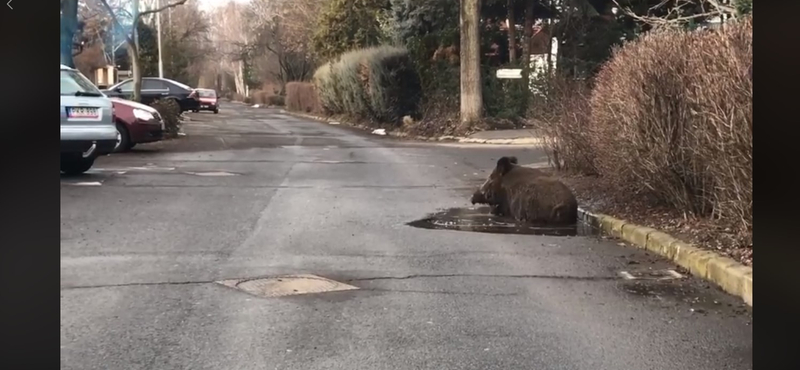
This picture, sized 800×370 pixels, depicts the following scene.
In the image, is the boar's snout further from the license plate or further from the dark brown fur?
the license plate

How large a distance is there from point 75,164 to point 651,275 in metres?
10.4

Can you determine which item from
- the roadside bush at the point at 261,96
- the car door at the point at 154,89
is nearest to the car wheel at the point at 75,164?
the car door at the point at 154,89

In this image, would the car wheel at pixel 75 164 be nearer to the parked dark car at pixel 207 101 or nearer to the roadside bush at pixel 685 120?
the roadside bush at pixel 685 120

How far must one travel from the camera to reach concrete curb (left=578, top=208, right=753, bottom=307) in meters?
6.71

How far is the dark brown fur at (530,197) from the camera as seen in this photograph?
34.4ft

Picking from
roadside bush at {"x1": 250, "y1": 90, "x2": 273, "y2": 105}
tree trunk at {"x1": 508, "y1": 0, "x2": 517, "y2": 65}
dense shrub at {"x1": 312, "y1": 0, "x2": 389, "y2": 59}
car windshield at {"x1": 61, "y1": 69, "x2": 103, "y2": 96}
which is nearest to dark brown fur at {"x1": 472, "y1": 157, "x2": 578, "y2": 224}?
car windshield at {"x1": 61, "y1": 69, "x2": 103, "y2": 96}

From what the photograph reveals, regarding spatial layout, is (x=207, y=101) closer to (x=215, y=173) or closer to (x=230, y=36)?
(x=230, y=36)

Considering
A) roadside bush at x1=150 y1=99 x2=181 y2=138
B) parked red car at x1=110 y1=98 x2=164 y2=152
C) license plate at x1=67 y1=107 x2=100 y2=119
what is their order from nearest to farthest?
license plate at x1=67 y1=107 x2=100 y2=119 < parked red car at x1=110 y1=98 x2=164 y2=152 < roadside bush at x1=150 y1=99 x2=181 y2=138

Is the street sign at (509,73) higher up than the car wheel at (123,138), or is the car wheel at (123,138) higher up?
the street sign at (509,73)

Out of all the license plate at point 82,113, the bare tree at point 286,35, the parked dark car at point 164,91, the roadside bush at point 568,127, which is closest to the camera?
the roadside bush at point 568,127

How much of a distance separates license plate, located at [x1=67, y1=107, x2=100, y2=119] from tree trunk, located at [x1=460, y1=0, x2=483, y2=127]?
14.8 meters

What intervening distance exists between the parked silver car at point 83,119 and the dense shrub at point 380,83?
17565 mm

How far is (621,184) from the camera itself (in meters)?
10.4

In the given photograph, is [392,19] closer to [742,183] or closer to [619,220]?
[619,220]
